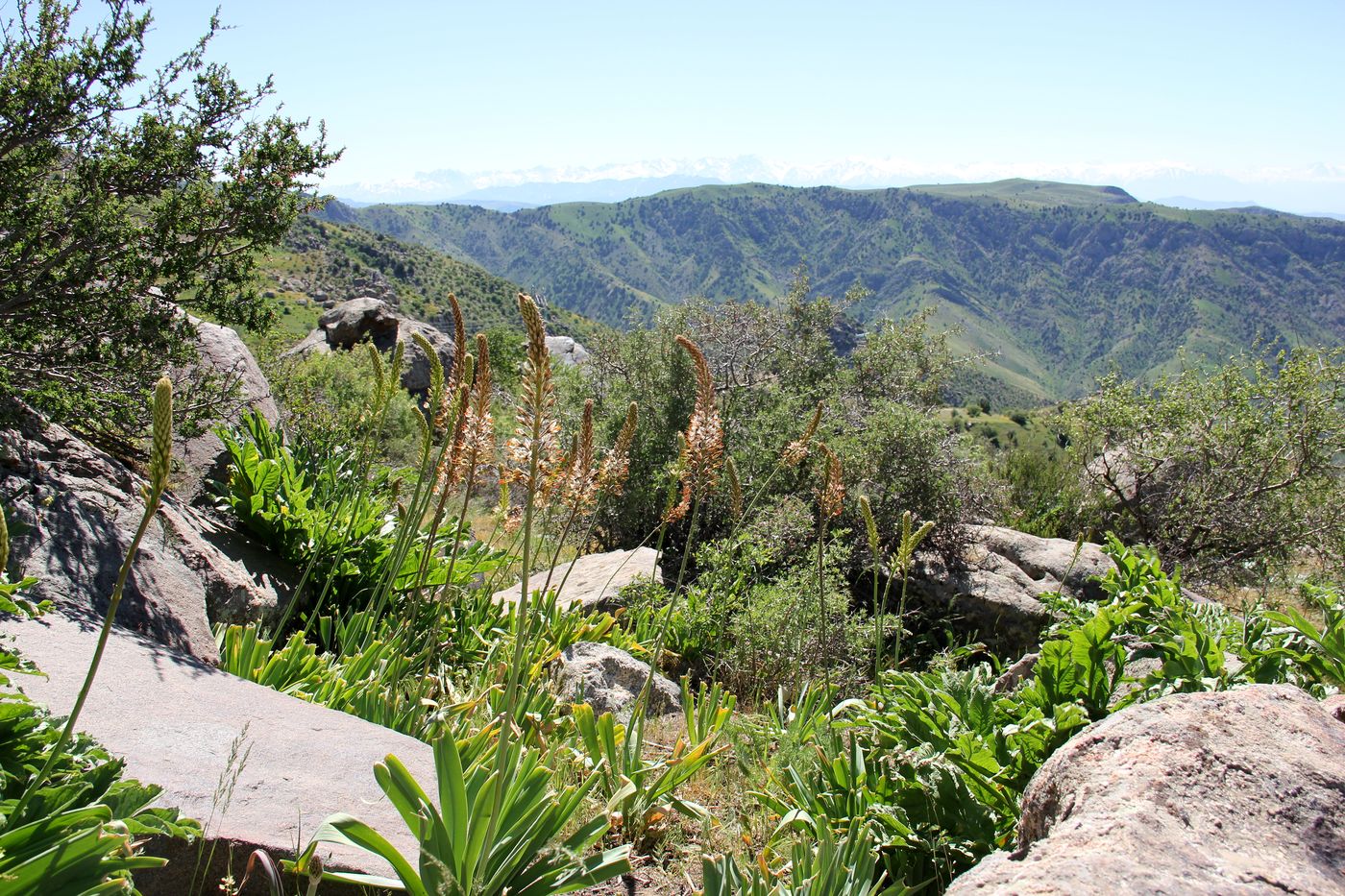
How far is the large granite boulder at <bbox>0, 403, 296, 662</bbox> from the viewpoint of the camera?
16.1 feet

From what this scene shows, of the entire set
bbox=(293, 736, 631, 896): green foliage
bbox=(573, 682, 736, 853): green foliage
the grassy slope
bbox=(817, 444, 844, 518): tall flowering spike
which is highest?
the grassy slope

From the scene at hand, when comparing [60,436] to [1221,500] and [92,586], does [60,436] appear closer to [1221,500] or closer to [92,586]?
[92,586]

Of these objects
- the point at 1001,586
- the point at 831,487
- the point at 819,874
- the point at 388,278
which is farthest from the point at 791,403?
the point at 388,278

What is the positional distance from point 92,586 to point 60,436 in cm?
159

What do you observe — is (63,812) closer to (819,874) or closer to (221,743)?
(221,743)

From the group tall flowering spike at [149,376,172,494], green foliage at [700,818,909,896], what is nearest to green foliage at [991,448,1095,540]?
green foliage at [700,818,909,896]

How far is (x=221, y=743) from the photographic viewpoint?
3.54 m

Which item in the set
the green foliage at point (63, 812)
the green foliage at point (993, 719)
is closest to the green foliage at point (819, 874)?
the green foliage at point (993, 719)

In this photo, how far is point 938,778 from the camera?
3533 mm

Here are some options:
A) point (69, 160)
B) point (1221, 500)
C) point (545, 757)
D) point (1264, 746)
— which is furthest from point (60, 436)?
point (1221, 500)

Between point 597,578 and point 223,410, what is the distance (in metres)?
3.96

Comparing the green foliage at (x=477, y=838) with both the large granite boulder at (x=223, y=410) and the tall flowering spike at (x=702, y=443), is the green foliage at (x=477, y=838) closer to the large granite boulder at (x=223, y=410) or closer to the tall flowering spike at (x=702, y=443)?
the tall flowering spike at (x=702, y=443)

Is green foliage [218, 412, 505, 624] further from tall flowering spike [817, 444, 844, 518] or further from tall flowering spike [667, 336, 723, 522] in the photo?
tall flowering spike [817, 444, 844, 518]

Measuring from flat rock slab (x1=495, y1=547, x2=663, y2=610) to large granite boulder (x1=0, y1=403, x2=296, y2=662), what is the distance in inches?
86.9
